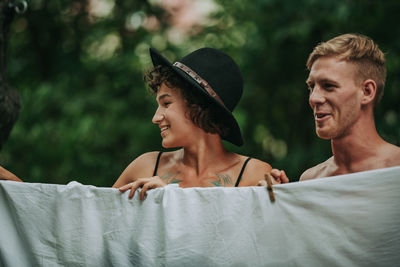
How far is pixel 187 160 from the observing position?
2.73 m

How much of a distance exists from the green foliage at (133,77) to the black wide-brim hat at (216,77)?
10.9 ft

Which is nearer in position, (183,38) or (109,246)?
(109,246)

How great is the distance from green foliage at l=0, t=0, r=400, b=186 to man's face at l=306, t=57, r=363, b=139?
358 cm

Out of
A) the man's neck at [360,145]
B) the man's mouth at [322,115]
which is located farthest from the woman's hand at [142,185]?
the man's neck at [360,145]

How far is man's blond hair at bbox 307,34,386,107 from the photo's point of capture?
232 centimetres

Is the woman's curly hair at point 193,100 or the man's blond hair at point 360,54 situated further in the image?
the woman's curly hair at point 193,100

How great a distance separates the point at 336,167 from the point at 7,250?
1.58 m

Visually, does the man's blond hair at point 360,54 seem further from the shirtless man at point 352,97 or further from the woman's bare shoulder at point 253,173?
the woman's bare shoulder at point 253,173

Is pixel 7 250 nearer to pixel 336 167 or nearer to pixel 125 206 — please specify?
pixel 125 206

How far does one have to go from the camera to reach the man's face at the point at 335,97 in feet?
7.52

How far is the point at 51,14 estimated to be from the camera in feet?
25.6

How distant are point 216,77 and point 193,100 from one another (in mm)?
169

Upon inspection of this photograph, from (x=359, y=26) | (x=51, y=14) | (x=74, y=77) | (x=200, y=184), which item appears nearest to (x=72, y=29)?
(x=51, y=14)

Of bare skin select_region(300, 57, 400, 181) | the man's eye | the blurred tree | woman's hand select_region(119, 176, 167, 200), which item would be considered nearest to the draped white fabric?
woman's hand select_region(119, 176, 167, 200)
